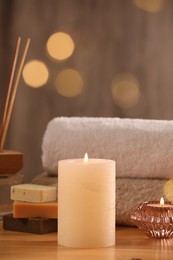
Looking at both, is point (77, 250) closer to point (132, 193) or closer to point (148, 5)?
point (132, 193)

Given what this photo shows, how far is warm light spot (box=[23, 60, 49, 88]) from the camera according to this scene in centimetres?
137

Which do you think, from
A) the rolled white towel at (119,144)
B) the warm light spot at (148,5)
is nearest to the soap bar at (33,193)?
the rolled white towel at (119,144)

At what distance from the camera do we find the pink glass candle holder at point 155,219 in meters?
0.78

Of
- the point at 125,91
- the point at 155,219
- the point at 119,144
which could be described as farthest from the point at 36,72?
the point at 155,219

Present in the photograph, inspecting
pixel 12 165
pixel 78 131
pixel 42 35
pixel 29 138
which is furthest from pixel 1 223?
pixel 42 35

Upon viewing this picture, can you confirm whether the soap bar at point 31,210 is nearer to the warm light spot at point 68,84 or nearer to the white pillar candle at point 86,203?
the white pillar candle at point 86,203

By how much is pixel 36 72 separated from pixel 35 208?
23.5 inches

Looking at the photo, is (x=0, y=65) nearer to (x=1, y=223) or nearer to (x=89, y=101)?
(x=89, y=101)

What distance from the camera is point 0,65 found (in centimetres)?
138

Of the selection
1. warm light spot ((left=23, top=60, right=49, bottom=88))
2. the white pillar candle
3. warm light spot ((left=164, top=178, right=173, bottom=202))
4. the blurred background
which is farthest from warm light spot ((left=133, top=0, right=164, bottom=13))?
the white pillar candle

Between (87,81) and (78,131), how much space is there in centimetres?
43

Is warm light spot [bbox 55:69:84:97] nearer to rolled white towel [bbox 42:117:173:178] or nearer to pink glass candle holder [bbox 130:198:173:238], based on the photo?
rolled white towel [bbox 42:117:173:178]

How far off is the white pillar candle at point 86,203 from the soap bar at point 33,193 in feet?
0.29

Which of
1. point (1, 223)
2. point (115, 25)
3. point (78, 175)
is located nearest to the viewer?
point (78, 175)
